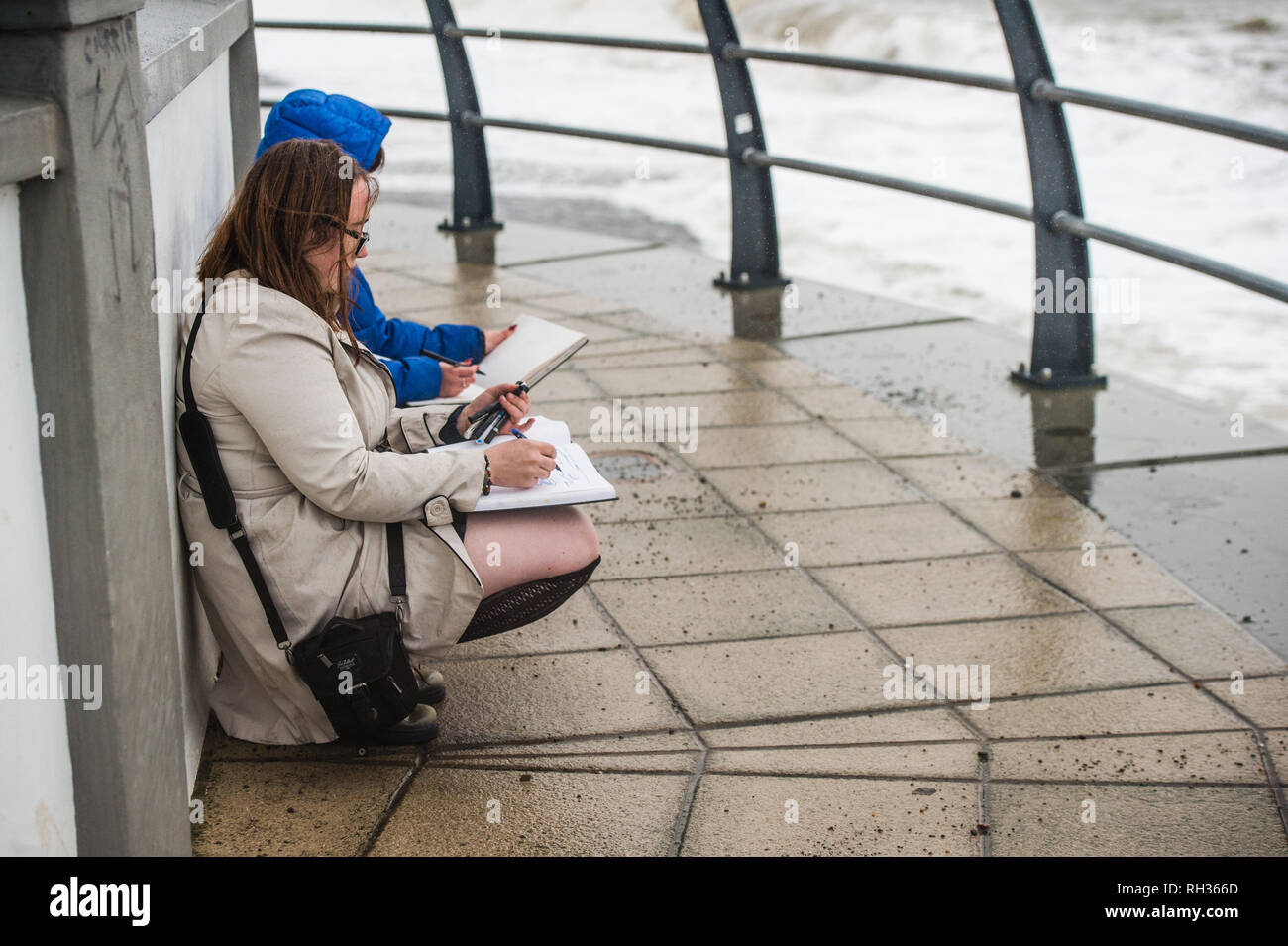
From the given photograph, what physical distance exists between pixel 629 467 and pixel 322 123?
1816 millimetres

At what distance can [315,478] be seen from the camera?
243 cm

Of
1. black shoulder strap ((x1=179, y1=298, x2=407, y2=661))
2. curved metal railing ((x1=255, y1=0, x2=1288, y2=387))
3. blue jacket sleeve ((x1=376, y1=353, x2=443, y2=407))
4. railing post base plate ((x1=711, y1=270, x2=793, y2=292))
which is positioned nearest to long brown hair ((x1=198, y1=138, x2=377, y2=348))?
black shoulder strap ((x1=179, y1=298, x2=407, y2=661))

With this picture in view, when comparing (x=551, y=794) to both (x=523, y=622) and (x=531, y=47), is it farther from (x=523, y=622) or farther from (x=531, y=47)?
(x=531, y=47)

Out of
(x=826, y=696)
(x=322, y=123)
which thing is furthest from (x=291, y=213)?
(x=826, y=696)

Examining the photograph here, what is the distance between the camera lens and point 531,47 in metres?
32.1

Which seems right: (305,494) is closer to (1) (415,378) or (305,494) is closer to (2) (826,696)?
(1) (415,378)

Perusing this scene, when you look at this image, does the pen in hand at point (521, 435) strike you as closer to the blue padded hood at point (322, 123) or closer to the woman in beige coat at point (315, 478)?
the woman in beige coat at point (315, 478)

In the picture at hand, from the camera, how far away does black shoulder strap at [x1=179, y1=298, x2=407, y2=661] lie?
2436 millimetres

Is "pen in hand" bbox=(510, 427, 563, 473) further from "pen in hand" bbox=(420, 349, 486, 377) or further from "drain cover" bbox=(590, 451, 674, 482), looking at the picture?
"drain cover" bbox=(590, 451, 674, 482)

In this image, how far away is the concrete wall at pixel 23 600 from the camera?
1697 mm

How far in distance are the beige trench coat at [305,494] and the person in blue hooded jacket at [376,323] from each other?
0.79ft

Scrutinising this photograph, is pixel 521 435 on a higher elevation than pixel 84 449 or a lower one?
lower

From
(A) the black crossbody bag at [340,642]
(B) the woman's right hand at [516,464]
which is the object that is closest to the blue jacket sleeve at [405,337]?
(B) the woman's right hand at [516,464]

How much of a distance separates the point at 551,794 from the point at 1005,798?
2.79ft
